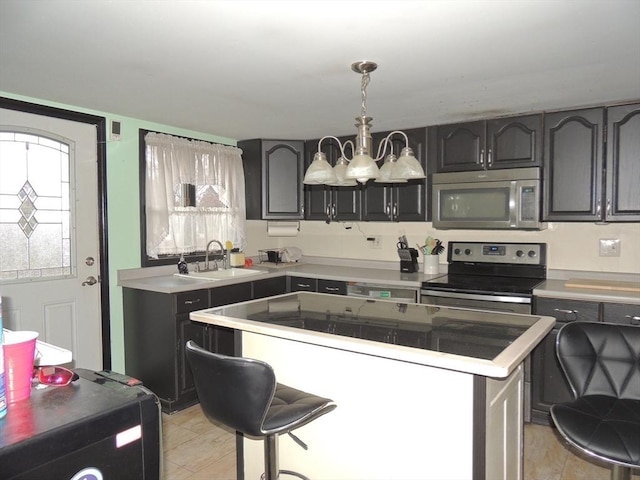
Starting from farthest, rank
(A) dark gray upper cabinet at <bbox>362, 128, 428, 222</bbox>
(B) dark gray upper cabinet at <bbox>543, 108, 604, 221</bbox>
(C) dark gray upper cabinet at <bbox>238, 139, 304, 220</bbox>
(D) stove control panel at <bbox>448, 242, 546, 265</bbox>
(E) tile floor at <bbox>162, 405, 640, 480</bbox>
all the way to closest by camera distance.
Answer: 1. (C) dark gray upper cabinet at <bbox>238, 139, 304, 220</bbox>
2. (A) dark gray upper cabinet at <bbox>362, 128, 428, 222</bbox>
3. (D) stove control panel at <bbox>448, 242, 546, 265</bbox>
4. (B) dark gray upper cabinet at <bbox>543, 108, 604, 221</bbox>
5. (E) tile floor at <bbox>162, 405, 640, 480</bbox>

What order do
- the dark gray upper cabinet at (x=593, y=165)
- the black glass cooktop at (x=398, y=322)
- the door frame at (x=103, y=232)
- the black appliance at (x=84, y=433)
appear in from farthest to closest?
the door frame at (x=103, y=232)
the dark gray upper cabinet at (x=593, y=165)
the black glass cooktop at (x=398, y=322)
the black appliance at (x=84, y=433)

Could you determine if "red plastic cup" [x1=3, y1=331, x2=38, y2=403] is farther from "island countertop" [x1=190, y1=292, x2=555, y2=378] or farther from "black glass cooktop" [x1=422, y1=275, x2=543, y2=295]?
"black glass cooktop" [x1=422, y1=275, x2=543, y2=295]

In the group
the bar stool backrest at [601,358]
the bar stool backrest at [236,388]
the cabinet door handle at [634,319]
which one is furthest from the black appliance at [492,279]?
the bar stool backrest at [236,388]

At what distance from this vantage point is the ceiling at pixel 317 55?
1.65 metres

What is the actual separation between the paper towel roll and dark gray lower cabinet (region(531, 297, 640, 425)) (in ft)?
8.02

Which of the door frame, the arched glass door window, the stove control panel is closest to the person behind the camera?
the arched glass door window

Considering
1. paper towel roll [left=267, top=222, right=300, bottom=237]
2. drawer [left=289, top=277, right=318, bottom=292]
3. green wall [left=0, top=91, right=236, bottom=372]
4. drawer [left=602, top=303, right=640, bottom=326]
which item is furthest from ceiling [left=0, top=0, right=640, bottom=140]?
paper towel roll [left=267, top=222, right=300, bottom=237]

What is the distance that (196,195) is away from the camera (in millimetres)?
3889

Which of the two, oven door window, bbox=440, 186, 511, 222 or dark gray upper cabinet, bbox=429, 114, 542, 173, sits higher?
dark gray upper cabinet, bbox=429, 114, 542, 173

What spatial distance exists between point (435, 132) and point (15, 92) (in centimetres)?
296

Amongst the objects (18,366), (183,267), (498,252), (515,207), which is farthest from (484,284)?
(18,366)

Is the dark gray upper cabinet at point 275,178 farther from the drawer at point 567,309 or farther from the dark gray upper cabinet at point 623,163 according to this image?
the dark gray upper cabinet at point 623,163

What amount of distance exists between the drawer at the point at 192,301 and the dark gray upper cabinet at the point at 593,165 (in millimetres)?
2580

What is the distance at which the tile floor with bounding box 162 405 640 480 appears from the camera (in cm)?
241
